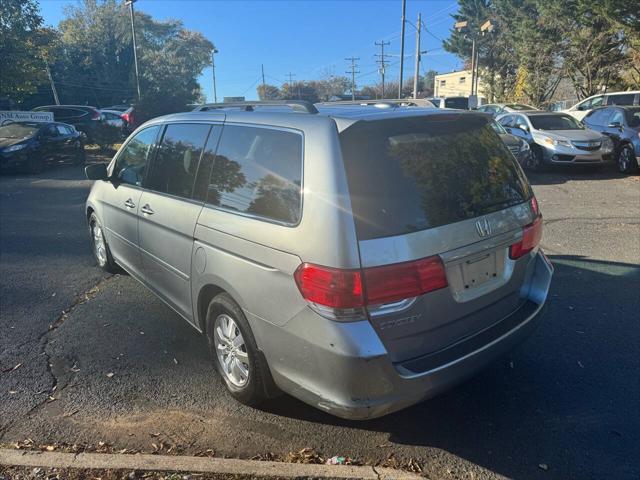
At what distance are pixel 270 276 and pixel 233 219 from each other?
525mm

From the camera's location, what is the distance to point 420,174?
259cm

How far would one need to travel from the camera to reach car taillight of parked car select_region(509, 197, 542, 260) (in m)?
2.99

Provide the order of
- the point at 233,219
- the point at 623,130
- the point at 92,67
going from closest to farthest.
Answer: the point at 233,219
the point at 623,130
the point at 92,67

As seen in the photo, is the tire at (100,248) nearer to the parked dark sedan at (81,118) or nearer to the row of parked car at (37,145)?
the row of parked car at (37,145)

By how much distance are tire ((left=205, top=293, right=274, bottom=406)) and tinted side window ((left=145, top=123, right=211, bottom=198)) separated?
2.99ft

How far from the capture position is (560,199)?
9.58 metres

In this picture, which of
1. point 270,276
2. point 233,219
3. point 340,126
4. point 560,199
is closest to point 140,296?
point 233,219

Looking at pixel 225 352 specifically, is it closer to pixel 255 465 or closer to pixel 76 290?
pixel 255 465

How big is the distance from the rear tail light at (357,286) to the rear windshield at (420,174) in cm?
18

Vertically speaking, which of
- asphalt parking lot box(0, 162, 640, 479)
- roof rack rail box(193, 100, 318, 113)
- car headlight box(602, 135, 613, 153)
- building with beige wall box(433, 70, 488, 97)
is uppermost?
building with beige wall box(433, 70, 488, 97)

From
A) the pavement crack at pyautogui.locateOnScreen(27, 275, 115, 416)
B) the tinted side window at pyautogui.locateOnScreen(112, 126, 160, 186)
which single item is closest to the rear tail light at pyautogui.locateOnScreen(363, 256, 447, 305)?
the pavement crack at pyautogui.locateOnScreen(27, 275, 115, 416)

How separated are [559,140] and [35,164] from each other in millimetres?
13823

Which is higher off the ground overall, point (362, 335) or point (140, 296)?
point (362, 335)

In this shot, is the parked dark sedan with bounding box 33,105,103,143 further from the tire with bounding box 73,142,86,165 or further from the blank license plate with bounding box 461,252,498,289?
the blank license plate with bounding box 461,252,498,289
